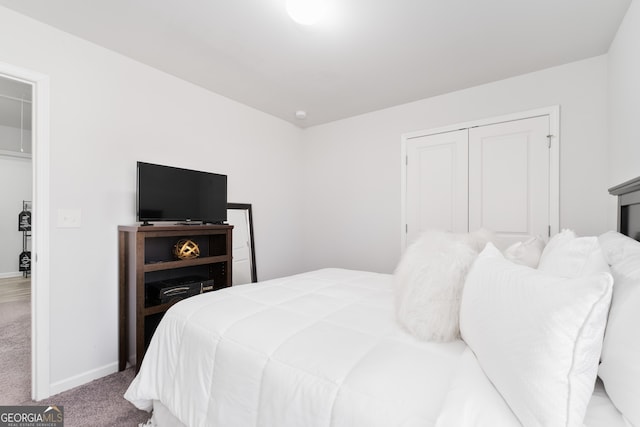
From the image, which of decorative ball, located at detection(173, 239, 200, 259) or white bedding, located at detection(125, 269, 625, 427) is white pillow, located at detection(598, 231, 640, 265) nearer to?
white bedding, located at detection(125, 269, 625, 427)

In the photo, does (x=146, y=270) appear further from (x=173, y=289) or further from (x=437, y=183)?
(x=437, y=183)

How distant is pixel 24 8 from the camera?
1.83 metres

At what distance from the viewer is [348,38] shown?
2094 millimetres

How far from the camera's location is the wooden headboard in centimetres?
141

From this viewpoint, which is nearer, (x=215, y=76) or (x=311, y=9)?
(x=311, y=9)

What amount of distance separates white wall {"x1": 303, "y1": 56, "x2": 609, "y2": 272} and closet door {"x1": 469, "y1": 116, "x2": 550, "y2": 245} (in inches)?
5.4

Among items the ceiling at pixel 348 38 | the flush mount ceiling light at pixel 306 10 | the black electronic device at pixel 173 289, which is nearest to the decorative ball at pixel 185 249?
the black electronic device at pixel 173 289

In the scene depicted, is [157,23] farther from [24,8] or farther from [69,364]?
[69,364]

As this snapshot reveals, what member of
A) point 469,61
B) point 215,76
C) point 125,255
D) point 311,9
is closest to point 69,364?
point 125,255

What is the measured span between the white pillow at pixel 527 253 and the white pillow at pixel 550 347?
70 centimetres

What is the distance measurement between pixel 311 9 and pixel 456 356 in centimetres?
197

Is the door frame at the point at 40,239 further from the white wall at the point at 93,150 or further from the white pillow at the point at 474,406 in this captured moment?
the white pillow at the point at 474,406

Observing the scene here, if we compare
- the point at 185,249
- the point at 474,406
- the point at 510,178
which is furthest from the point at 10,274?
the point at 510,178

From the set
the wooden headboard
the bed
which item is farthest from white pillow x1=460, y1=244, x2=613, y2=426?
the wooden headboard
